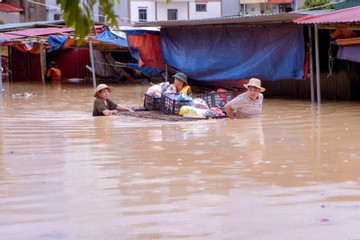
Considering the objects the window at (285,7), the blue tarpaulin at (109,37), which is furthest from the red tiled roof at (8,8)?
the window at (285,7)

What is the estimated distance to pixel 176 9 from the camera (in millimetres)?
53875

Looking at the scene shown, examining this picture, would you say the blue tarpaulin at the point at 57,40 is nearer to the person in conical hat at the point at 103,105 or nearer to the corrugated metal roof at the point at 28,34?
the corrugated metal roof at the point at 28,34

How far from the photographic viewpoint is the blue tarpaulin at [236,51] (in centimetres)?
1672

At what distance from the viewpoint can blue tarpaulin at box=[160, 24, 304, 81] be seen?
54.9 feet

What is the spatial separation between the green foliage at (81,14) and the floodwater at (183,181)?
2.05 m

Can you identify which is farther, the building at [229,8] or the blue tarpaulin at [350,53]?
the building at [229,8]

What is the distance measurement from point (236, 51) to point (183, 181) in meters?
12.4

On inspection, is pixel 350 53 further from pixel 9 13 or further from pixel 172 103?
pixel 9 13

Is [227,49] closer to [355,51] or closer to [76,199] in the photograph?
[355,51]

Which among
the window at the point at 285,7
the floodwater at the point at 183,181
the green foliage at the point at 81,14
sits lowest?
the floodwater at the point at 183,181

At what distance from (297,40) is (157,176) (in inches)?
420

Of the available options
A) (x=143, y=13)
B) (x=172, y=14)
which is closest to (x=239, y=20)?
(x=143, y=13)

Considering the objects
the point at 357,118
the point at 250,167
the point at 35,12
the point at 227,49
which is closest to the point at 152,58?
the point at 227,49

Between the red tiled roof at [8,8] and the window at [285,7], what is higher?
the window at [285,7]
